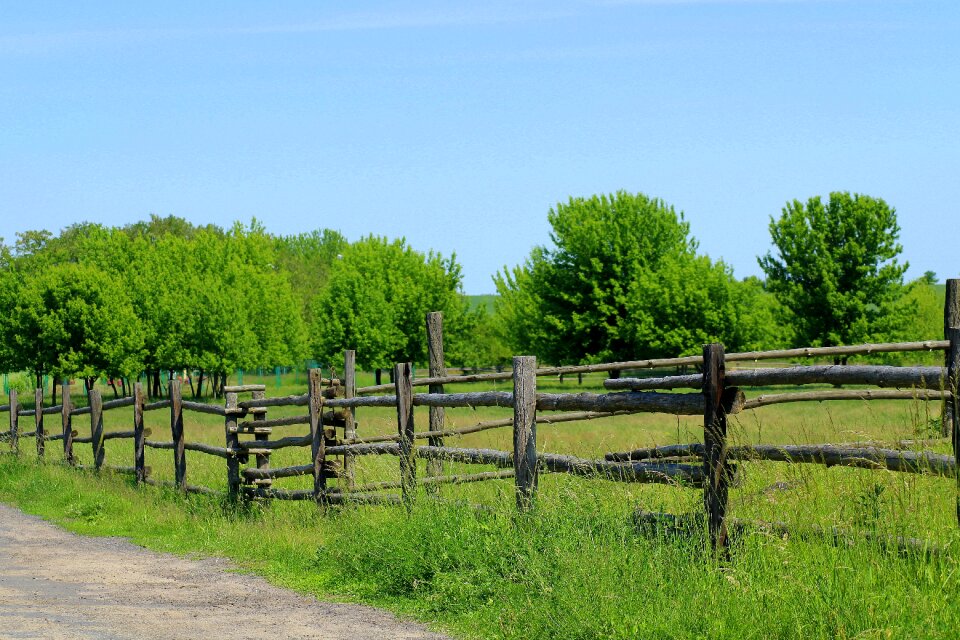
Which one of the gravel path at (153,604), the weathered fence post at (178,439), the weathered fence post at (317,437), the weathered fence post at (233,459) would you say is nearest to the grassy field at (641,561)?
the gravel path at (153,604)

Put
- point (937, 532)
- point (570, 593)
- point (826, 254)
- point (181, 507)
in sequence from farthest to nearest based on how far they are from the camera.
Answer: point (826, 254), point (181, 507), point (570, 593), point (937, 532)

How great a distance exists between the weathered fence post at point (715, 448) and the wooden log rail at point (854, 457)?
0.35 ft

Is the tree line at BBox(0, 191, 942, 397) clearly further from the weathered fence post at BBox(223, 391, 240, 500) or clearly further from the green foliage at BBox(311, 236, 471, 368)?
the weathered fence post at BBox(223, 391, 240, 500)

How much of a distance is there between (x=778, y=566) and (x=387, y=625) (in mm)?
2506

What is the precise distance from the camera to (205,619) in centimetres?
698

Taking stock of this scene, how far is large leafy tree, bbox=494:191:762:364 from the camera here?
160 ft

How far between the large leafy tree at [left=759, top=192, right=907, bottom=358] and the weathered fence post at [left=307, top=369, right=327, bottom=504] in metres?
41.0

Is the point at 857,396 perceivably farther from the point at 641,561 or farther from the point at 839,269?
the point at 839,269

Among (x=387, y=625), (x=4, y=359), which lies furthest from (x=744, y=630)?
(x=4, y=359)

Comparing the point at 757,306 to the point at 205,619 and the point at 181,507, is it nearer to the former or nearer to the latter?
the point at 181,507

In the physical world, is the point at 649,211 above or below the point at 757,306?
above

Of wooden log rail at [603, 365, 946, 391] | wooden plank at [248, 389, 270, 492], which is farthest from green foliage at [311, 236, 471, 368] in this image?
wooden log rail at [603, 365, 946, 391]

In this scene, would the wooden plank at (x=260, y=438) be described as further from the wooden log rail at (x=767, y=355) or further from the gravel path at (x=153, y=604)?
the gravel path at (x=153, y=604)

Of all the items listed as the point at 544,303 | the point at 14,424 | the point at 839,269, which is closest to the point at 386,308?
the point at 544,303
